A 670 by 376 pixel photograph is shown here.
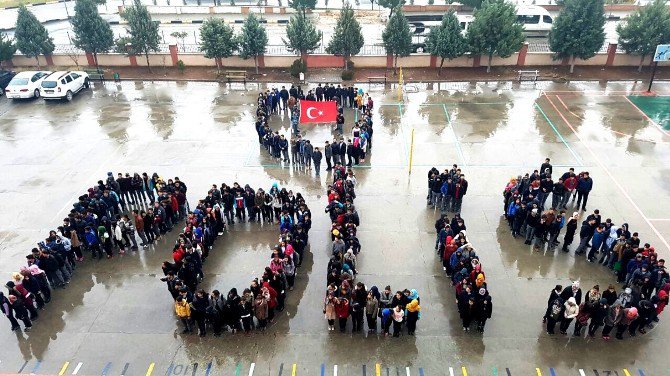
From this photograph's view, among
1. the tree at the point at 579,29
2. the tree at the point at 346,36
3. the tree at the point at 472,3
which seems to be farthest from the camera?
the tree at the point at 472,3

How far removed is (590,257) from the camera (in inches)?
577

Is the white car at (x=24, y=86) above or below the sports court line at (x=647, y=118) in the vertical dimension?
above

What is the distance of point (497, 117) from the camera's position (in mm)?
25453

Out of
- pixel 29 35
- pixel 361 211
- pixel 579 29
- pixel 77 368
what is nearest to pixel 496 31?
pixel 579 29

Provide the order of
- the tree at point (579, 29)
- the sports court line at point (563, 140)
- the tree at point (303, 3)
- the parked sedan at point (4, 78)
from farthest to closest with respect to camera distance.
A: the tree at point (303, 3) → the parked sedan at point (4, 78) → the tree at point (579, 29) → the sports court line at point (563, 140)

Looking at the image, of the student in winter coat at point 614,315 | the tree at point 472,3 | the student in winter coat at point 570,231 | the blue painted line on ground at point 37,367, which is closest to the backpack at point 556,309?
the student in winter coat at point 614,315

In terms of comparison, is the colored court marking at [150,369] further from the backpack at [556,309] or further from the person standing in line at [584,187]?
the person standing in line at [584,187]

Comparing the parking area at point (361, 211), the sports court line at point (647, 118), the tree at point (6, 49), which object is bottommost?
the parking area at point (361, 211)

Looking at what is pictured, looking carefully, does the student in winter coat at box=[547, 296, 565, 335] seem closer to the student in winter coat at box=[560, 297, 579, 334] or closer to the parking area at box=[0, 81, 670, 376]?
the student in winter coat at box=[560, 297, 579, 334]

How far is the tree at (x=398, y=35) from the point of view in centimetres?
3064

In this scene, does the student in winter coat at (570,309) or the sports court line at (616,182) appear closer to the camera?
the student in winter coat at (570,309)

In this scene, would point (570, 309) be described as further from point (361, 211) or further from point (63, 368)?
point (63, 368)

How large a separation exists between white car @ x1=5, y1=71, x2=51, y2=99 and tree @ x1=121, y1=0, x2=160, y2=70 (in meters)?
6.07

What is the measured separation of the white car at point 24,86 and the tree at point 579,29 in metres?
31.4
